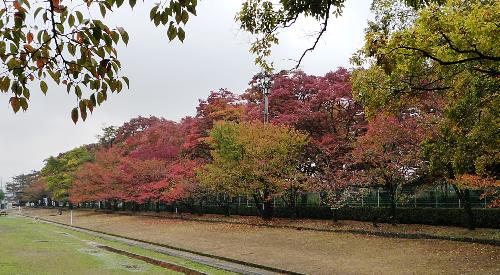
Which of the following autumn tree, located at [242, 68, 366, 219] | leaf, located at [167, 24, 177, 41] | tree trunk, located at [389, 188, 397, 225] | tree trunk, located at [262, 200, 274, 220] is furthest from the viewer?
tree trunk, located at [262, 200, 274, 220]

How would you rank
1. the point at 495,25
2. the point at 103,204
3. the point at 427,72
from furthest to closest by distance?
the point at 103,204 < the point at 427,72 < the point at 495,25

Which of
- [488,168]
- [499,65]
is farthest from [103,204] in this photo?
[499,65]

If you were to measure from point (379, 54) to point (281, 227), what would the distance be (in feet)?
72.8

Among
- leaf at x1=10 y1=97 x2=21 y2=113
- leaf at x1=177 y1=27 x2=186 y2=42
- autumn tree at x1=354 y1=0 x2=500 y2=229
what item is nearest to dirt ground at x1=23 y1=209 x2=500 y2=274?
autumn tree at x1=354 y1=0 x2=500 y2=229

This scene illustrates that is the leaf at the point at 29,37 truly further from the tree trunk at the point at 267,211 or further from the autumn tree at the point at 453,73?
the tree trunk at the point at 267,211

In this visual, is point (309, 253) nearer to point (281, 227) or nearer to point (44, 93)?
point (281, 227)

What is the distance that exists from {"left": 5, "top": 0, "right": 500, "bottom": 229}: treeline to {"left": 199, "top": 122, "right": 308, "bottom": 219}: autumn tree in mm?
87

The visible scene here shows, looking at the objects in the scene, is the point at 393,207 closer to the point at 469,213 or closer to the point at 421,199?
the point at 421,199

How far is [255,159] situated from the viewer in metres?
29.4

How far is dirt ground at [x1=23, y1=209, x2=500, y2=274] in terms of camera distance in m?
14.7

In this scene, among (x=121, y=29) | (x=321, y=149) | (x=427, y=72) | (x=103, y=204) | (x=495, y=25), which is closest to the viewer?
(x=121, y=29)

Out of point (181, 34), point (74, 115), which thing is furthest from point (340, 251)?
point (74, 115)

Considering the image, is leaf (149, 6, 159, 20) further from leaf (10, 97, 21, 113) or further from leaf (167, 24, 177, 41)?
leaf (10, 97, 21, 113)

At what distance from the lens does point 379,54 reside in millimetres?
7406
